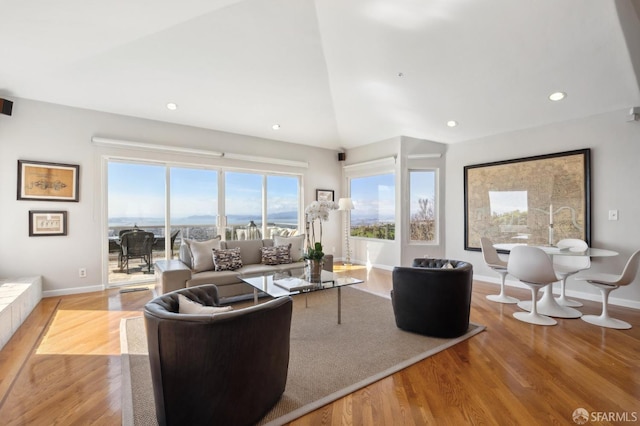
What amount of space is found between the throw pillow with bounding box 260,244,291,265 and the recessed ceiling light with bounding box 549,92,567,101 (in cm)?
408

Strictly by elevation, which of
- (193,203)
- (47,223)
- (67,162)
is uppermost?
(67,162)

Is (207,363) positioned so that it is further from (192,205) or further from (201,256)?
(192,205)

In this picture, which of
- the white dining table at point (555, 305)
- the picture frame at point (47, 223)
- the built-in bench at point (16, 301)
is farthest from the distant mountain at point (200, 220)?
the white dining table at point (555, 305)

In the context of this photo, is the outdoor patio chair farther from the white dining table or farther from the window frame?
the white dining table

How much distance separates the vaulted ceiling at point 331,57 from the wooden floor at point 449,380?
9.28 feet

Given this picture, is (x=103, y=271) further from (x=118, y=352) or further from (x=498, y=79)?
(x=498, y=79)

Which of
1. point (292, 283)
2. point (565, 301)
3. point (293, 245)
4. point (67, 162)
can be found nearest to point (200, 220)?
point (293, 245)

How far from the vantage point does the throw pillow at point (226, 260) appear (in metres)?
4.15

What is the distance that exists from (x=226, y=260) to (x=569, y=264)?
4488mm

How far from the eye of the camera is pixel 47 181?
13.8 ft

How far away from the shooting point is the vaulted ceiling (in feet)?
9.61

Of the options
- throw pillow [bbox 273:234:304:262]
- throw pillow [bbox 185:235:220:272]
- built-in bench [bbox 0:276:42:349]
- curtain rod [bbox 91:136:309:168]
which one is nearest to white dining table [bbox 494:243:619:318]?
throw pillow [bbox 273:234:304:262]

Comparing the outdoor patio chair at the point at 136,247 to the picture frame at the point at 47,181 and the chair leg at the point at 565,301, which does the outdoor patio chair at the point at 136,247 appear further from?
the chair leg at the point at 565,301

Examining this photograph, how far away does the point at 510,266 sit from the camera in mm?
3498
